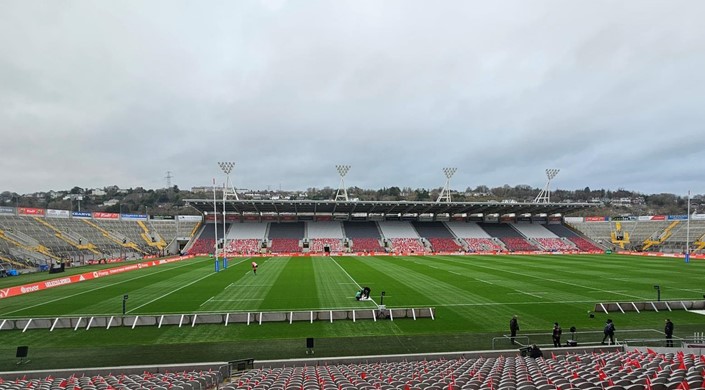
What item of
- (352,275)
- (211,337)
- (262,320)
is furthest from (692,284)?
(211,337)

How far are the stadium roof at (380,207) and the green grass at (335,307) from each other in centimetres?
3392

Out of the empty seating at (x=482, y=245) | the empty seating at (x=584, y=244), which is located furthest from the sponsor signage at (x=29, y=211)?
the empty seating at (x=584, y=244)

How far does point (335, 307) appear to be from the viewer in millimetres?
25516

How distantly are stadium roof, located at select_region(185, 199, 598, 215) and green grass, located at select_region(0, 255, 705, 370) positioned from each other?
33.9 meters

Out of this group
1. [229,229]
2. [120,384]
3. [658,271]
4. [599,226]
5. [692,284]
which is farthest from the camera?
[599,226]

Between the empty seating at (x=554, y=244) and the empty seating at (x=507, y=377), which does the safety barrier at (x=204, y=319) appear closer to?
the empty seating at (x=507, y=377)

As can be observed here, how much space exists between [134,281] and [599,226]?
93102 millimetres

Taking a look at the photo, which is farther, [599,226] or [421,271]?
[599,226]

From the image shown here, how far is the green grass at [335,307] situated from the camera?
57.6 feet

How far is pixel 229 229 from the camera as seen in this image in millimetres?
85000

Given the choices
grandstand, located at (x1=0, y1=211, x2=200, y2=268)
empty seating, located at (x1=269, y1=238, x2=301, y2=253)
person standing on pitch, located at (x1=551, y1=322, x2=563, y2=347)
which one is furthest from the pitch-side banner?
person standing on pitch, located at (x1=551, y1=322, x2=563, y2=347)

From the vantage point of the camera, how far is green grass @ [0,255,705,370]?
1756cm

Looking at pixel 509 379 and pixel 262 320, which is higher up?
pixel 509 379

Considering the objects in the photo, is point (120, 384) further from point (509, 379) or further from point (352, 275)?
point (352, 275)
